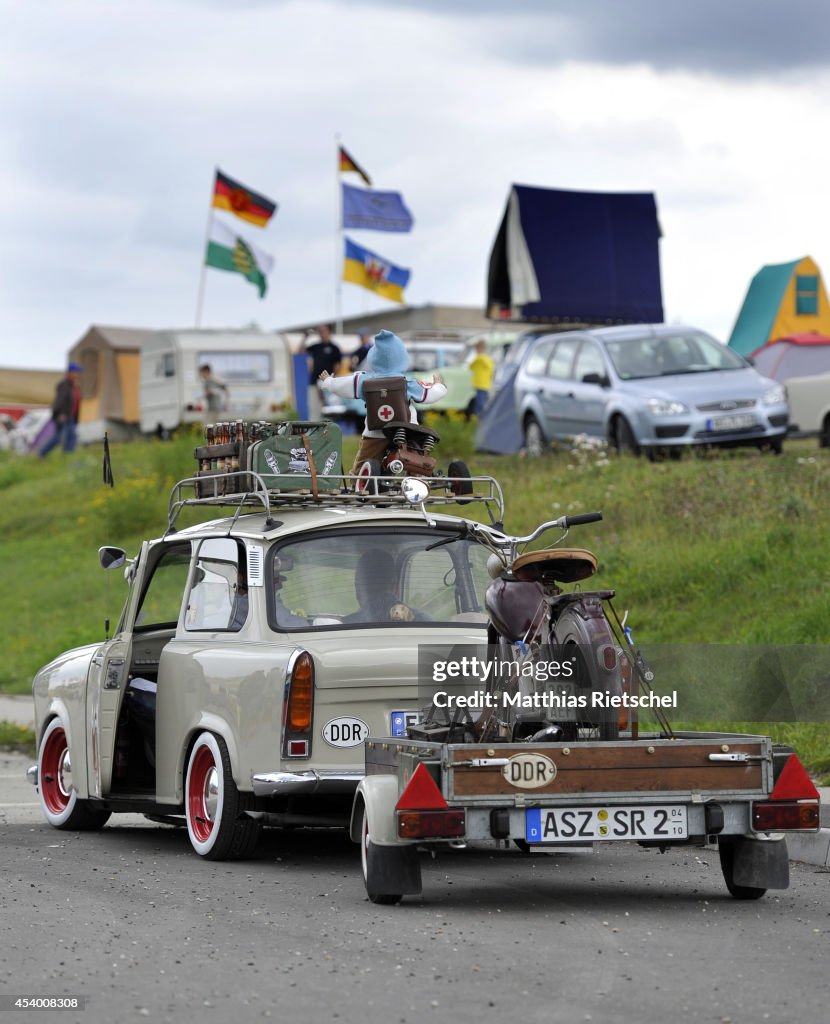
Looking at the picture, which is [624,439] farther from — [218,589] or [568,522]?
[568,522]

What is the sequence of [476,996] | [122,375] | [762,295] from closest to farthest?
[476,996]
[762,295]
[122,375]

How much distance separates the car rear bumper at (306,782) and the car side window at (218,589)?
1074 mm

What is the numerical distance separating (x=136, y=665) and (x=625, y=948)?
518 centimetres

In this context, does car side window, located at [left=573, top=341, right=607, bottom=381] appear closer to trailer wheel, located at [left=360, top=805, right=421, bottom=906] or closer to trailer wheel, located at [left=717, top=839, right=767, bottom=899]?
trailer wheel, located at [left=717, top=839, right=767, bottom=899]

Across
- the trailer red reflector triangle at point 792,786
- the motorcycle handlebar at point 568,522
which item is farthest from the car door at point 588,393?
the trailer red reflector triangle at point 792,786

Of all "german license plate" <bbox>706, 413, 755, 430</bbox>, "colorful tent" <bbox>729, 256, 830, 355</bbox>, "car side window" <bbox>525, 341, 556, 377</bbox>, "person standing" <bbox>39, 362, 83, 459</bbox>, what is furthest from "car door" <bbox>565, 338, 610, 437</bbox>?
"person standing" <bbox>39, 362, 83, 459</bbox>

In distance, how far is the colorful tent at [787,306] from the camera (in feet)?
115

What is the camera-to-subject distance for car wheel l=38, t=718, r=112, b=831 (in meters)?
11.9

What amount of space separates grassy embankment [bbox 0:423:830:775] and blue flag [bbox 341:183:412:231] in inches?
510

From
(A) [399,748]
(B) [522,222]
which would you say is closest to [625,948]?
(A) [399,748]

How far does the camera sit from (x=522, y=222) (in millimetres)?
31891

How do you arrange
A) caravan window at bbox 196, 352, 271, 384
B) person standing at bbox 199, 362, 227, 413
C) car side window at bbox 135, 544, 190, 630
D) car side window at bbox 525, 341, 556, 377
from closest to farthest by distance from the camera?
1. car side window at bbox 135, 544, 190, 630
2. car side window at bbox 525, 341, 556, 377
3. person standing at bbox 199, 362, 227, 413
4. caravan window at bbox 196, 352, 271, 384

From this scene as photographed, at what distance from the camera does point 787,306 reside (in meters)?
35.1

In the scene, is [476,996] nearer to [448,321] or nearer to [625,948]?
[625,948]
